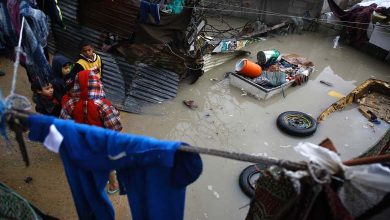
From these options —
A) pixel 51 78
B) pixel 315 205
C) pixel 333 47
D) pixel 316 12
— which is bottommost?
pixel 333 47

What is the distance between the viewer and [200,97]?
800cm

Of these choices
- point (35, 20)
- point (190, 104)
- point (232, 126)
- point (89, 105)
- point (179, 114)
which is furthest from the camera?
point (190, 104)

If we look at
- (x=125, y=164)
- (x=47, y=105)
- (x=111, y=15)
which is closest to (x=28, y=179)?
(x=47, y=105)

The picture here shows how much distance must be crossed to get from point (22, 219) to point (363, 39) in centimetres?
1255

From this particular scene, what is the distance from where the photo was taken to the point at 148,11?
669cm

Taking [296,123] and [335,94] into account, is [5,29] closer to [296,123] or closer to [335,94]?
[296,123]

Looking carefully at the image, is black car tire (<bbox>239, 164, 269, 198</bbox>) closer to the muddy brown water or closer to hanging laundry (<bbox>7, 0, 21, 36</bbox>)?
the muddy brown water

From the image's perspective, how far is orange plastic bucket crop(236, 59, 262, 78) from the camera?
27.0ft

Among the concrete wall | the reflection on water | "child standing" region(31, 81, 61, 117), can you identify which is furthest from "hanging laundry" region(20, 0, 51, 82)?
the concrete wall

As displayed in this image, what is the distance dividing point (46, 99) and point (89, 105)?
1183mm

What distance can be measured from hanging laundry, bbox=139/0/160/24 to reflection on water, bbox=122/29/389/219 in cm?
209

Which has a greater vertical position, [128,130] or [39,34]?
[39,34]

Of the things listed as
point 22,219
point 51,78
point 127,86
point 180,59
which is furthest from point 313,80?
point 22,219

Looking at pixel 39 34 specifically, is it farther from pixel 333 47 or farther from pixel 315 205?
pixel 333 47
